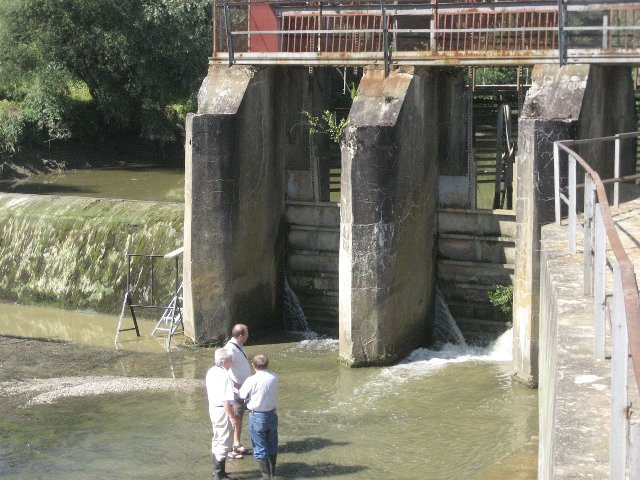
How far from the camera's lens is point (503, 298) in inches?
648

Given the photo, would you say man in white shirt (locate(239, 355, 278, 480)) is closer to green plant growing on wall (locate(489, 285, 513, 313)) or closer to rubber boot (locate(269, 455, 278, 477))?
rubber boot (locate(269, 455, 278, 477))

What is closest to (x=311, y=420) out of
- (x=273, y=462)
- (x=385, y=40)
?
(x=273, y=462)

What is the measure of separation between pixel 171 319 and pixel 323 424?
5240 mm

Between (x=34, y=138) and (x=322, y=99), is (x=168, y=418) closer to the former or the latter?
(x=322, y=99)

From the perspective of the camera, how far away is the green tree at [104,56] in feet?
103

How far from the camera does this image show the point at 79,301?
1989 cm

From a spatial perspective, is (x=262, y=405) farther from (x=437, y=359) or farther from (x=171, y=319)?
(x=171, y=319)

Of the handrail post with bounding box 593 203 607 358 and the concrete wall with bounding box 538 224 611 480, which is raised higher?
the handrail post with bounding box 593 203 607 358

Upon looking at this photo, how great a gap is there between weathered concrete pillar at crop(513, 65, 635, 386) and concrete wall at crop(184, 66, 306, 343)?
4640 mm

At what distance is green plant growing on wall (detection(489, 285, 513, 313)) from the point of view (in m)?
16.5

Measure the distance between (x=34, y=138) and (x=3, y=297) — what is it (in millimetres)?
12944

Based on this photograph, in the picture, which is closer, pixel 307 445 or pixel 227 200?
Answer: pixel 307 445

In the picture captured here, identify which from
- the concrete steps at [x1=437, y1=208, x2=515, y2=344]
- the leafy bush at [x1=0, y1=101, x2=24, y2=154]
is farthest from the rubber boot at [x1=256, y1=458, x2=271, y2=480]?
the leafy bush at [x1=0, y1=101, x2=24, y2=154]

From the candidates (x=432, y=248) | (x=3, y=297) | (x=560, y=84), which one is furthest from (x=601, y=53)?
(x=3, y=297)
